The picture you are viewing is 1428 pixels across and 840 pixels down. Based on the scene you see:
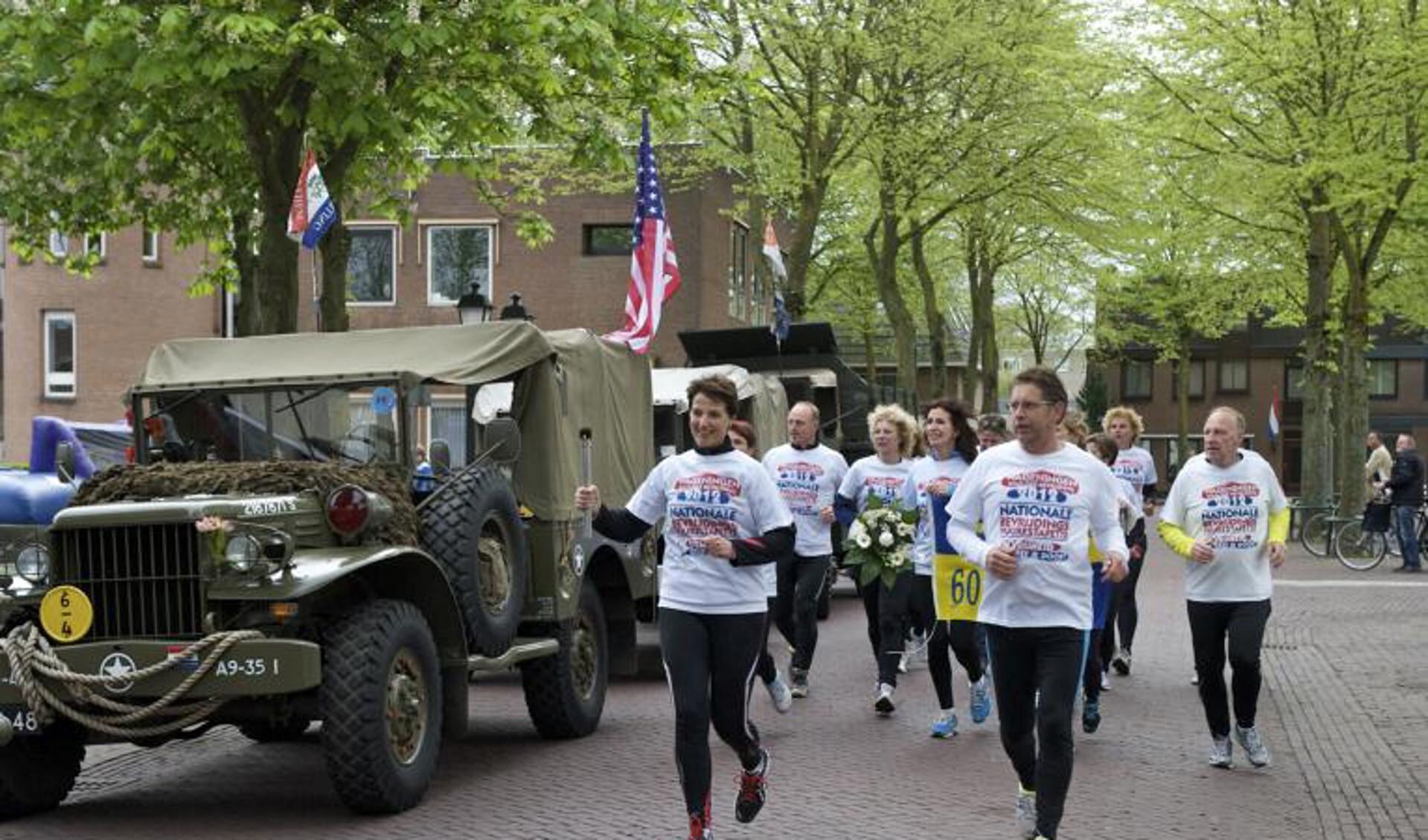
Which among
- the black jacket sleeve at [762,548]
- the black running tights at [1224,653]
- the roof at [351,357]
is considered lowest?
the black running tights at [1224,653]

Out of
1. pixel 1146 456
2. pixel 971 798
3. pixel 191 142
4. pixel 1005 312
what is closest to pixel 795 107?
pixel 191 142

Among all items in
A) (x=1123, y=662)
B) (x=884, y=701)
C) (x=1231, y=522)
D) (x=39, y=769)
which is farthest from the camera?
(x=1123, y=662)

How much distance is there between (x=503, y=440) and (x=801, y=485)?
3496 millimetres

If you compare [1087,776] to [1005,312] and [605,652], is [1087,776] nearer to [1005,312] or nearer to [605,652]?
[605,652]

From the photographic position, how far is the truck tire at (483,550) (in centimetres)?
874

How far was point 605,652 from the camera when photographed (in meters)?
10.8

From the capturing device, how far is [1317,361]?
102ft

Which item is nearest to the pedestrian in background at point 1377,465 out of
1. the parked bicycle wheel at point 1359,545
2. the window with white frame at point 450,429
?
the parked bicycle wheel at point 1359,545

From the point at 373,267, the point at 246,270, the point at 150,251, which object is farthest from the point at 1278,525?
the point at 150,251

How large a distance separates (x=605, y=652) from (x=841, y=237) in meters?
36.6

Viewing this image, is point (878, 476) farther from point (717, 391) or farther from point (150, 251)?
point (150, 251)

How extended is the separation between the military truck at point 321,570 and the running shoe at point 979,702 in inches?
85.8

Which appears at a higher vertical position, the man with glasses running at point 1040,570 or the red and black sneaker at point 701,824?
the man with glasses running at point 1040,570

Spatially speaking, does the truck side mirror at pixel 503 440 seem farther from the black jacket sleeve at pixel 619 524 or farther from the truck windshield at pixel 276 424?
the black jacket sleeve at pixel 619 524
